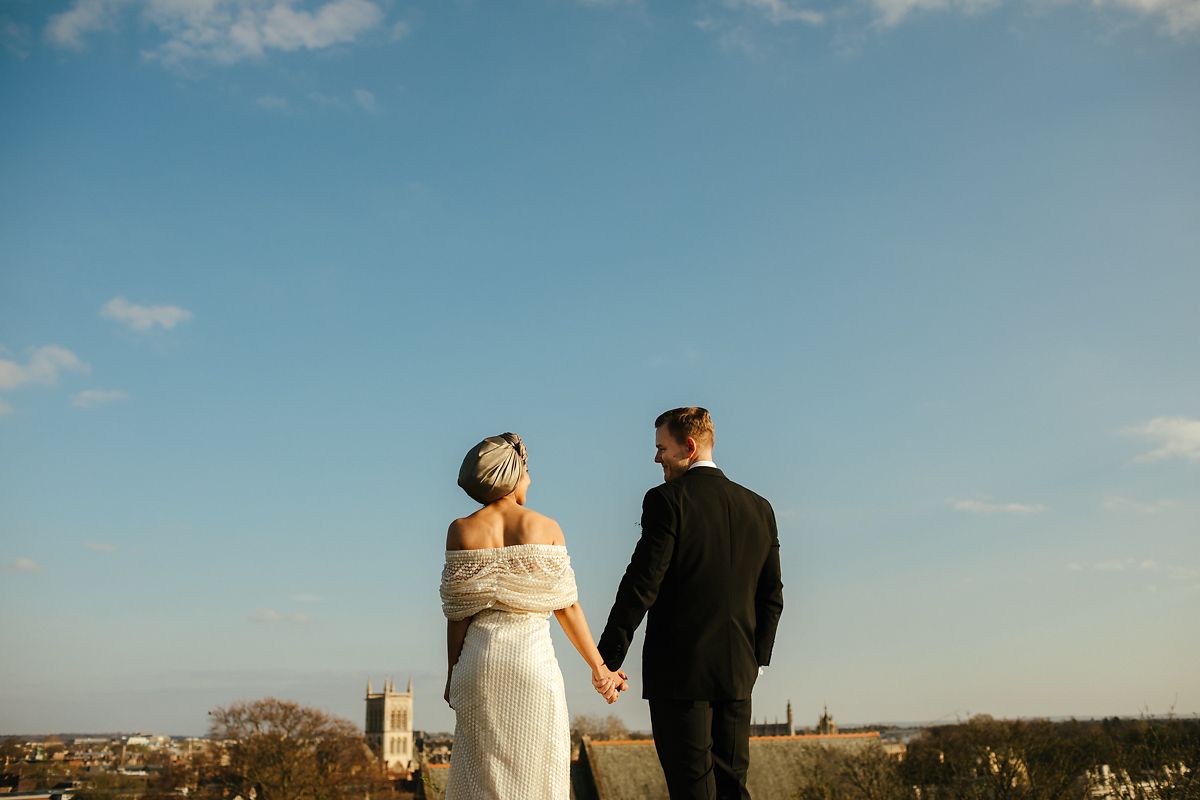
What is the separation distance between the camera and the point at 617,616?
517cm

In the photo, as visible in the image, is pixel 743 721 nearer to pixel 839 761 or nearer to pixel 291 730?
pixel 839 761

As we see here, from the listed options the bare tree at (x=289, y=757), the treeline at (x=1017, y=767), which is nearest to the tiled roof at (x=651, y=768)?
the treeline at (x=1017, y=767)

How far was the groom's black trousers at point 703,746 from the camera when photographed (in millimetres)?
4895

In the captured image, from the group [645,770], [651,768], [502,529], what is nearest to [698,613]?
[502,529]

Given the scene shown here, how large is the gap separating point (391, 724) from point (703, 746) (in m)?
167

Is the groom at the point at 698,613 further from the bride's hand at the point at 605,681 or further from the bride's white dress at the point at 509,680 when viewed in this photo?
the bride's white dress at the point at 509,680

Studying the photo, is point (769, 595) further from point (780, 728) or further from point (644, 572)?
point (780, 728)

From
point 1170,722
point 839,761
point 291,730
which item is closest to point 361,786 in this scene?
point 291,730

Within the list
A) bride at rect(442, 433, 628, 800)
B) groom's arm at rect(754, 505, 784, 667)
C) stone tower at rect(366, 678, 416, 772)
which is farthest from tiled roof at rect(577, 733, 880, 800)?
stone tower at rect(366, 678, 416, 772)

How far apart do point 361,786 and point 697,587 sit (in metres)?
70.3

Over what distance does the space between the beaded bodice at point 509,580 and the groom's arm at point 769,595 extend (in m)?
1.01

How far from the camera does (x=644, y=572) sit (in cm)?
512

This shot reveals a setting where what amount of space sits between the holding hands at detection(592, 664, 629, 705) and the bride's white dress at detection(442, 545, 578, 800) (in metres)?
0.22

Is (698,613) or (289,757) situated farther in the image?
(289,757)
